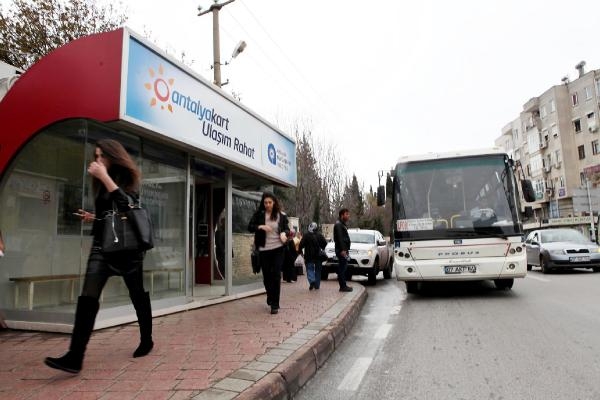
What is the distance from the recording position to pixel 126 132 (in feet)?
20.4

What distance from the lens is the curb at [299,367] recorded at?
3.35 m

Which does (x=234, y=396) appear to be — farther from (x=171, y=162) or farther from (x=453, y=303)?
(x=453, y=303)

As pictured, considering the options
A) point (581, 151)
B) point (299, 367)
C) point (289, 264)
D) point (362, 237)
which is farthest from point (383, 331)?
point (581, 151)

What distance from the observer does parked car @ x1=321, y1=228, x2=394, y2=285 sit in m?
13.3

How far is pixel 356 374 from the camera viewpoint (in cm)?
431

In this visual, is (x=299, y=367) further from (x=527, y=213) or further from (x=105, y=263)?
(x=527, y=213)

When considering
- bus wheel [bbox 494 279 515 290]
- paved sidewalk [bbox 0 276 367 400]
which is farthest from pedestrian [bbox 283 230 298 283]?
paved sidewalk [bbox 0 276 367 400]

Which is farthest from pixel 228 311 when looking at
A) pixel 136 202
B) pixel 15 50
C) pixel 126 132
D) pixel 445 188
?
pixel 15 50

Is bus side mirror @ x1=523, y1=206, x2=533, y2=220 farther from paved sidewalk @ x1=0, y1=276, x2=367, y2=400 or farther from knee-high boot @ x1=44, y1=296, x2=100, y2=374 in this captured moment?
knee-high boot @ x1=44, y1=296, x2=100, y2=374

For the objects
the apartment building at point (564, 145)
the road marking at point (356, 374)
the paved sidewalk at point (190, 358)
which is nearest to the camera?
the paved sidewalk at point (190, 358)

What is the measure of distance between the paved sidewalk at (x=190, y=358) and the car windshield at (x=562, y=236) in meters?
12.4

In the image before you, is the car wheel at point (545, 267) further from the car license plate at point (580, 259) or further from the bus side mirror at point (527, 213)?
the bus side mirror at point (527, 213)

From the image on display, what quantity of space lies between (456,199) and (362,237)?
5799 mm

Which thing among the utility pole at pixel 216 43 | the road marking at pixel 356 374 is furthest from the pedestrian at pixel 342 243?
the utility pole at pixel 216 43
